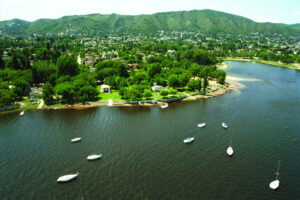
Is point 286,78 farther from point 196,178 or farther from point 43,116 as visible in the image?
point 43,116

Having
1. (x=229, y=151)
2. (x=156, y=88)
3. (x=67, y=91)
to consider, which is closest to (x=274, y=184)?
(x=229, y=151)

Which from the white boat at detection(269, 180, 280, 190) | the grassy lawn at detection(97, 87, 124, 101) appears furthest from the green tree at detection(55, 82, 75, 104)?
the white boat at detection(269, 180, 280, 190)

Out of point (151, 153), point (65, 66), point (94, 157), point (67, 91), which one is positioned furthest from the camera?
point (65, 66)

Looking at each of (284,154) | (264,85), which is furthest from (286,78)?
(284,154)

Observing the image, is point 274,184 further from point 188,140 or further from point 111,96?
point 111,96

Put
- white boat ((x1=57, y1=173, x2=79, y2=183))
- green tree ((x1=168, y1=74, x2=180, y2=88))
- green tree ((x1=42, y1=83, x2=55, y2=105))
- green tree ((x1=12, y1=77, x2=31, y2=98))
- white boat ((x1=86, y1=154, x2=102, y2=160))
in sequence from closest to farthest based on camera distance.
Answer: white boat ((x1=57, y1=173, x2=79, y2=183)) → white boat ((x1=86, y1=154, x2=102, y2=160)) → green tree ((x1=42, y1=83, x2=55, y2=105)) → green tree ((x1=12, y1=77, x2=31, y2=98)) → green tree ((x1=168, y1=74, x2=180, y2=88))

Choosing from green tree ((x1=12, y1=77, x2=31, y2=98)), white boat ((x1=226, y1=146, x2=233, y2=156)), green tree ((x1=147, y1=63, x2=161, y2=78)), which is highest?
green tree ((x1=147, y1=63, x2=161, y2=78))

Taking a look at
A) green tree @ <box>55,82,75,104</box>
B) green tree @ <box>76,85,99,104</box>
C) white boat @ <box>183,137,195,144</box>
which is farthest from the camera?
green tree @ <box>76,85,99,104</box>

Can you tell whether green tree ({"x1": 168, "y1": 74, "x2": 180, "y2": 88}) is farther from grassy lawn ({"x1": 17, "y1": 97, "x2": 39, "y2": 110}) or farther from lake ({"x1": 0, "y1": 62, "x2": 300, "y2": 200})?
grassy lawn ({"x1": 17, "y1": 97, "x2": 39, "y2": 110})

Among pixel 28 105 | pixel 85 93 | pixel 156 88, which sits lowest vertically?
pixel 28 105
